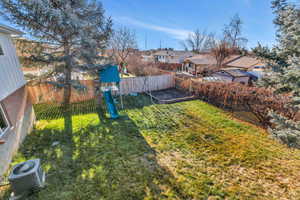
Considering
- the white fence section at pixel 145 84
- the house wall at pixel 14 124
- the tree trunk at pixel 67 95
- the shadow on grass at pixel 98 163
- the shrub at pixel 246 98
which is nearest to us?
the shadow on grass at pixel 98 163

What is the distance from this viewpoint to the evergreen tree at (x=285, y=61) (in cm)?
258

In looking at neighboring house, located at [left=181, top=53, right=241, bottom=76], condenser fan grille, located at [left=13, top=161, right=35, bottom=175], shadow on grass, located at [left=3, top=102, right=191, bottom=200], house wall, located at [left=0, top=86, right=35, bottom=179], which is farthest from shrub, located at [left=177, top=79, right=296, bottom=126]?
neighboring house, located at [left=181, top=53, right=241, bottom=76]

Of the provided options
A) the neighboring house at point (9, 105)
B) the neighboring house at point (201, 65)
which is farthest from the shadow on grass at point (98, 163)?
the neighboring house at point (201, 65)

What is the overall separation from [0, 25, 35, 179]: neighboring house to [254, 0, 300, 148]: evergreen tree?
6.34m

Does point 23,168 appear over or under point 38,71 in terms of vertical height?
under

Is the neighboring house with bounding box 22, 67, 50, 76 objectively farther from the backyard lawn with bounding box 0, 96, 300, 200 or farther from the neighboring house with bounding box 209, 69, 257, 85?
the neighboring house with bounding box 209, 69, 257, 85

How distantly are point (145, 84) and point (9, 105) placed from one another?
26.7 feet

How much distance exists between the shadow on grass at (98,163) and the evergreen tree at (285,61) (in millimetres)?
2675

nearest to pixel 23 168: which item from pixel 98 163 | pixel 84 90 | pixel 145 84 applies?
pixel 98 163

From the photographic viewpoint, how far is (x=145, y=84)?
35.4ft

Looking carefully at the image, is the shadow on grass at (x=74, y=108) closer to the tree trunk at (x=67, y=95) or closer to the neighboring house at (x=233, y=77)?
the tree trunk at (x=67, y=95)

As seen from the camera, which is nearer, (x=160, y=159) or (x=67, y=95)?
(x=160, y=159)

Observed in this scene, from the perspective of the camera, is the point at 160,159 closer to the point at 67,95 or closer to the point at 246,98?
the point at 246,98

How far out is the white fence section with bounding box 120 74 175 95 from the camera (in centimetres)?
1003
